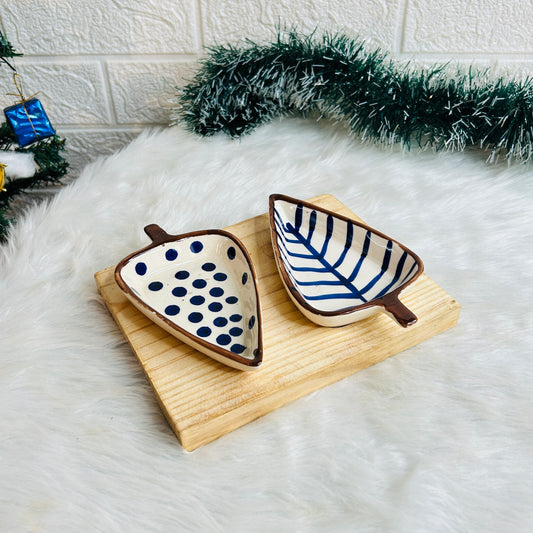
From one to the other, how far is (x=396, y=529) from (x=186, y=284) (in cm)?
24

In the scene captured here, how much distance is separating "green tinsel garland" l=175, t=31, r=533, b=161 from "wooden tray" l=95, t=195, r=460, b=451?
0.26 meters

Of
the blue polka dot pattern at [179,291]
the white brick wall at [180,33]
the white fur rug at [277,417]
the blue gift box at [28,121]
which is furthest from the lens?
the white brick wall at [180,33]

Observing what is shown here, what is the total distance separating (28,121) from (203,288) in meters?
0.28

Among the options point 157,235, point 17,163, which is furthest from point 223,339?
point 17,163

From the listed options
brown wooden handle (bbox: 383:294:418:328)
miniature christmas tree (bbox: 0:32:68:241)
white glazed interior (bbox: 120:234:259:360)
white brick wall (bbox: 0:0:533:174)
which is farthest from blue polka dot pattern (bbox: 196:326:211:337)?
white brick wall (bbox: 0:0:533:174)

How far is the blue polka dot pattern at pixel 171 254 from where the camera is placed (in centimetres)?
46

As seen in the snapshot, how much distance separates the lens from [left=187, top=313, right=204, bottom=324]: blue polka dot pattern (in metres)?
0.41

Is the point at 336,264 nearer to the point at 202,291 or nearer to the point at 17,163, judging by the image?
the point at 202,291

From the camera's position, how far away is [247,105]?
68 cm

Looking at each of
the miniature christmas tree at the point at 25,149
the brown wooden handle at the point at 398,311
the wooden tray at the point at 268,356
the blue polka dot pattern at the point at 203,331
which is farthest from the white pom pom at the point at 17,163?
the brown wooden handle at the point at 398,311

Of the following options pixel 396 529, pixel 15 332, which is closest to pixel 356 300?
pixel 396 529

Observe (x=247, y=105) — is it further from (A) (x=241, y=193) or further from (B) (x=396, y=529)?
(B) (x=396, y=529)

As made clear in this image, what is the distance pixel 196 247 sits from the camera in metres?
0.47

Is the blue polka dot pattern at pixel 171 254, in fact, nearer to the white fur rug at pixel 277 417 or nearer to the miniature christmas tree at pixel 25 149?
the white fur rug at pixel 277 417
